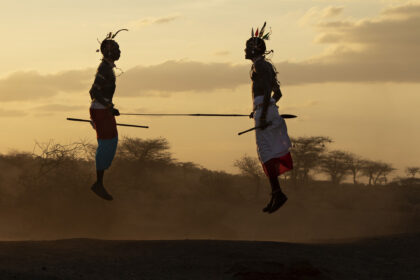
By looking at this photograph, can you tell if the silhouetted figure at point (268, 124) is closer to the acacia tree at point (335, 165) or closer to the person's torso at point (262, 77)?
the person's torso at point (262, 77)

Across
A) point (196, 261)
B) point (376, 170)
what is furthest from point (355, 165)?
point (196, 261)

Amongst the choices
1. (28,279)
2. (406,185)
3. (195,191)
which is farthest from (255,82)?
(406,185)

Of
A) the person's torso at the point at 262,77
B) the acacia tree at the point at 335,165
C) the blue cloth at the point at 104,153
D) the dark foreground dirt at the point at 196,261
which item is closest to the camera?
the person's torso at the point at 262,77

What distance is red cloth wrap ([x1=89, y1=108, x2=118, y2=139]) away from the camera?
13.2 metres

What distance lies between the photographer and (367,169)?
56.1 metres

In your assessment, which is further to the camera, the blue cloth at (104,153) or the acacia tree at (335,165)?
the acacia tree at (335,165)

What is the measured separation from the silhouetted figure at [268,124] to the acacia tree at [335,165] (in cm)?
3612

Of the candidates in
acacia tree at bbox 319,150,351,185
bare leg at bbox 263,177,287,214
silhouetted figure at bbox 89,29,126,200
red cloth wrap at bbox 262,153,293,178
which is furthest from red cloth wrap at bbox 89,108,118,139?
acacia tree at bbox 319,150,351,185

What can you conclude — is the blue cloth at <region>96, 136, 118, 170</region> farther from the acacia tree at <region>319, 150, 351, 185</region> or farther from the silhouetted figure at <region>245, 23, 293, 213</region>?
the acacia tree at <region>319, 150, 351, 185</region>

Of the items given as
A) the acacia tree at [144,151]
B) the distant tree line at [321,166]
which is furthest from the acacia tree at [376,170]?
the acacia tree at [144,151]

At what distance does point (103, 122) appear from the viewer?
1320cm

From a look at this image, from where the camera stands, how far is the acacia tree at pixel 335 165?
49.8 metres

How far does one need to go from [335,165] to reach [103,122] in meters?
39.2

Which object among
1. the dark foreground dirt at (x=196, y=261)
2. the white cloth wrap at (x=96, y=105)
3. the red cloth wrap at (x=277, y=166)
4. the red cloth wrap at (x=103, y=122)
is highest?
the white cloth wrap at (x=96, y=105)
